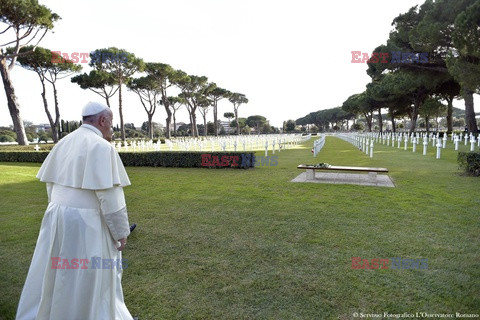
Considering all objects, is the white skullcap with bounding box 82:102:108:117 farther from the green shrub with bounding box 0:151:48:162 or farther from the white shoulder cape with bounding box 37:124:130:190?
the green shrub with bounding box 0:151:48:162

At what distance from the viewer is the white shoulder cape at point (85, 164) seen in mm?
2023

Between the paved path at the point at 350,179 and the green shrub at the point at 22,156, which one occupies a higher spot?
the green shrub at the point at 22,156

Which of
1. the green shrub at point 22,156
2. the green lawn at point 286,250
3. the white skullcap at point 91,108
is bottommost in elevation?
the green lawn at point 286,250

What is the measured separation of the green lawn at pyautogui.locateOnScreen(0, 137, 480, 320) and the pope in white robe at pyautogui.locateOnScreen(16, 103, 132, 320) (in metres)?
0.79

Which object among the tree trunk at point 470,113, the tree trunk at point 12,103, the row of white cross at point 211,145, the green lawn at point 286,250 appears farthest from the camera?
the tree trunk at point 470,113

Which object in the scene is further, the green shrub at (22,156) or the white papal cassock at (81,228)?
the green shrub at (22,156)

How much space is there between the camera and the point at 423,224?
193 inches

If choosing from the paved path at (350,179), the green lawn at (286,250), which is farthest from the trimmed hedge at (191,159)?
the green lawn at (286,250)

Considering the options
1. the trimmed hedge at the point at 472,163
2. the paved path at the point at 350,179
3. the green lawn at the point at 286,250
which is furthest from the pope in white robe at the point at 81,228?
the trimmed hedge at the point at 472,163

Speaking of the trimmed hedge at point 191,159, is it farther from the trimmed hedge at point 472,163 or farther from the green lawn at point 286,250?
the trimmed hedge at point 472,163

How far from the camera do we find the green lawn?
111 inches

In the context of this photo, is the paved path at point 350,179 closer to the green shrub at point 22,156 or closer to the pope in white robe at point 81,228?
the pope in white robe at point 81,228

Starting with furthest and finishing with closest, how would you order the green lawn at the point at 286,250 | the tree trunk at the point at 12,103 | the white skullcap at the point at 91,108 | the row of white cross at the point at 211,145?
the row of white cross at the point at 211,145, the tree trunk at the point at 12,103, the green lawn at the point at 286,250, the white skullcap at the point at 91,108

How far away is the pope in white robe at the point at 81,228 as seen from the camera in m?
2.06
